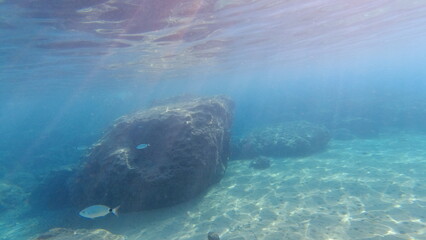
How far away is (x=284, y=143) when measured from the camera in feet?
54.4

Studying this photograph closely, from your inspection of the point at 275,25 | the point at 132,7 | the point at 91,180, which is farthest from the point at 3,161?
the point at 275,25

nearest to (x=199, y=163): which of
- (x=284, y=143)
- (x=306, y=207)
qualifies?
(x=306, y=207)

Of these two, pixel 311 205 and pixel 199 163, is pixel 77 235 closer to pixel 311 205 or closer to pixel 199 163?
pixel 199 163

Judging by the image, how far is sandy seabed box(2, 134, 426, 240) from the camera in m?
7.34

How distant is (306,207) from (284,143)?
809cm

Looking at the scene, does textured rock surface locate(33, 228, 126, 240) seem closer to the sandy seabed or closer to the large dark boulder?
the sandy seabed

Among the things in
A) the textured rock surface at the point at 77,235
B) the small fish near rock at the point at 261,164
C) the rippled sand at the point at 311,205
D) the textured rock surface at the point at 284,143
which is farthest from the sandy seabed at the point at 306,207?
the textured rock surface at the point at 284,143

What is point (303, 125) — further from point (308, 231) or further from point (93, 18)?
point (93, 18)

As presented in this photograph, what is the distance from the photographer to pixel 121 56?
21812 mm

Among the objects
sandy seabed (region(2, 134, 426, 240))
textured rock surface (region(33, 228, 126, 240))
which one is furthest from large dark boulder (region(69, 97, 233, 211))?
textured rock surface (region(33, 228, 126, 240))

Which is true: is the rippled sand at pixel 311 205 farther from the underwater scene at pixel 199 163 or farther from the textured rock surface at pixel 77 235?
the textured rock surface at pixel 77 235

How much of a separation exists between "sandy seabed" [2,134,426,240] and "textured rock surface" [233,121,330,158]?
2.79m

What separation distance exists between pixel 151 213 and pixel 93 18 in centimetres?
Answer: 986

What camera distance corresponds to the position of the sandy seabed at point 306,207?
24.1 feet
